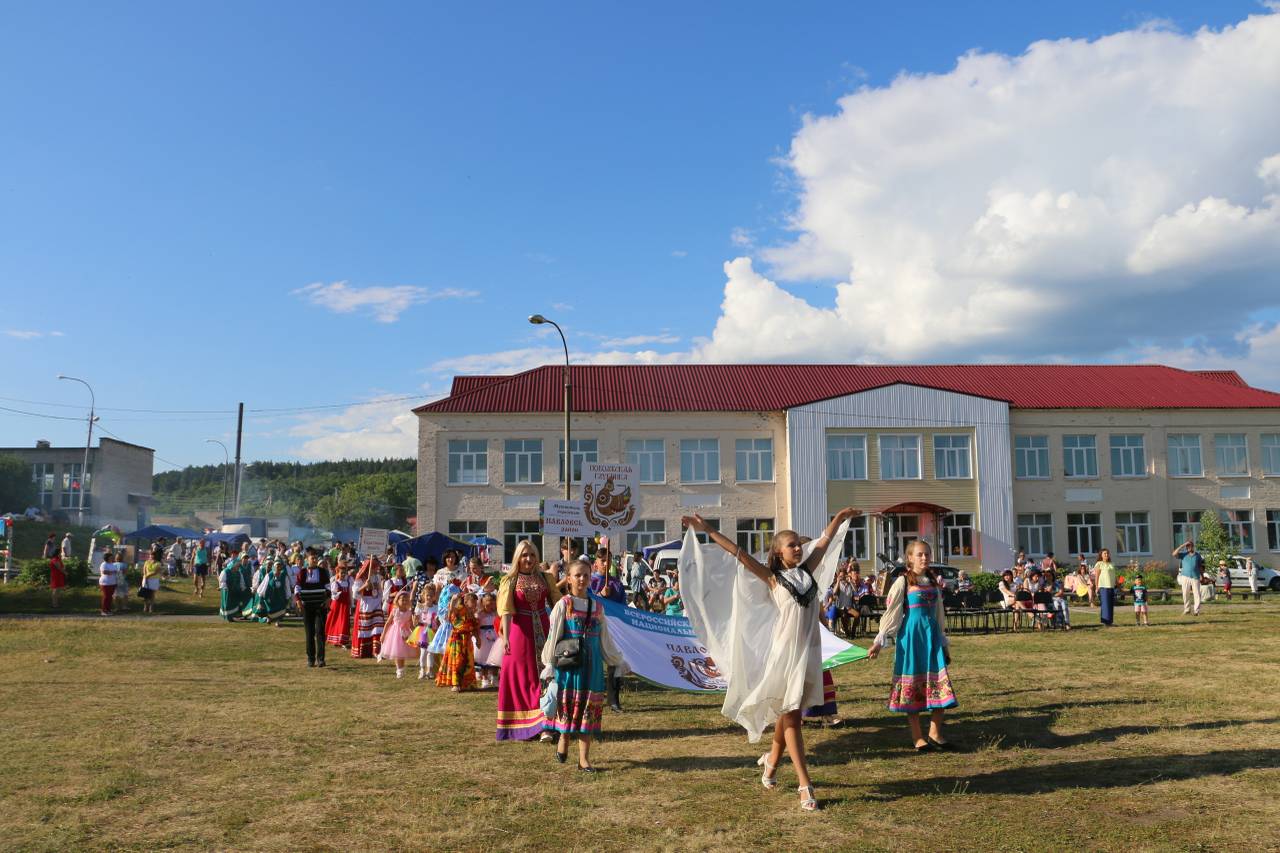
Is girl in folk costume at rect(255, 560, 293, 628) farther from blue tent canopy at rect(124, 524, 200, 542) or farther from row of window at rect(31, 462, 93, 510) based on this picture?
row of window at rect(31, 462, 93, 510)

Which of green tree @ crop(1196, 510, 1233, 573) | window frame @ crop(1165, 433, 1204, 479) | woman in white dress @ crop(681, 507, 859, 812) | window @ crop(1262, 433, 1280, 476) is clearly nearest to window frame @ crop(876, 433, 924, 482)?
green tree @ crop(1196, 510, 1233, 573)

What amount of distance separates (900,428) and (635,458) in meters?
13.1

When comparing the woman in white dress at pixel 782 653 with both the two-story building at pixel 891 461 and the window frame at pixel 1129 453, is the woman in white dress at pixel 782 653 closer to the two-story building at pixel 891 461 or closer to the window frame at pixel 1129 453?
the two-story building at pixel 891 461

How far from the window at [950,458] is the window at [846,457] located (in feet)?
11.6

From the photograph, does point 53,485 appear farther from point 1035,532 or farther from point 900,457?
point 1035,532

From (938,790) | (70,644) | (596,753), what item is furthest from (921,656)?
(70,644)

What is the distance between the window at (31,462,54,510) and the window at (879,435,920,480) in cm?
7832

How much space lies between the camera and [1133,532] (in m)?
48.5

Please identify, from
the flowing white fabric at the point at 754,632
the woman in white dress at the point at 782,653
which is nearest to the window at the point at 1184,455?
the flowing white fabric at the point at 754,632

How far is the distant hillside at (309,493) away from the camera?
134875mm

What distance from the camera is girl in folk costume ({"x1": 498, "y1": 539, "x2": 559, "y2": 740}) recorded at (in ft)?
30.7

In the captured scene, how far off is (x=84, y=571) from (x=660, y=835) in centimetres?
3175

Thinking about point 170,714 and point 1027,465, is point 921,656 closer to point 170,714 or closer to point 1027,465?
point 170,714

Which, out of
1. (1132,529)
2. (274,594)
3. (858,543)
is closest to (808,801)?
(274,594)
